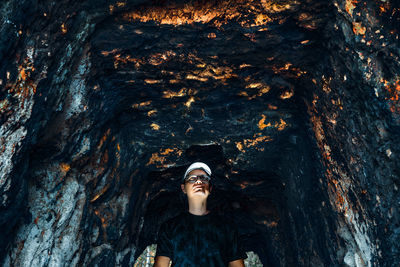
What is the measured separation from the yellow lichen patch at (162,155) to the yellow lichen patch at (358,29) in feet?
5.63

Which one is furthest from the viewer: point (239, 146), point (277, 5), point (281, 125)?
point (239, 146)

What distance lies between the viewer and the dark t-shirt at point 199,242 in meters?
2.05

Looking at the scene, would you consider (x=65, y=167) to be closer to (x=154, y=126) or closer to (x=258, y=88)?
(x=154, y=126)

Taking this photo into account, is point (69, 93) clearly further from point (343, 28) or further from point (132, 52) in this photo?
point (343, 28)

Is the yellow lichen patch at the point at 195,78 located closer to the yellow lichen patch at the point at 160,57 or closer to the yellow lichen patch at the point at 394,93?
the yellow lichen patch at the point at 160,57

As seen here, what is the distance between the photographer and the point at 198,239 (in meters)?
2.12

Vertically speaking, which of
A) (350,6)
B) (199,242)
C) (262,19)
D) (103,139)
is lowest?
(199,242)

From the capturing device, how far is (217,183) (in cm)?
325

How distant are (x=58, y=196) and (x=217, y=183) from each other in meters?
1.71

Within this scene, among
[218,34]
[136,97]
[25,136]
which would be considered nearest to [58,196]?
[25,136]

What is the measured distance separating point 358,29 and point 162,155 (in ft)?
6.08

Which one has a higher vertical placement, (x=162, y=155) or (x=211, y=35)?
(x=211, y=35)

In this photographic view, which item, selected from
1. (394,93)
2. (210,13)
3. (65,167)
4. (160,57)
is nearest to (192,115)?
(160,57)

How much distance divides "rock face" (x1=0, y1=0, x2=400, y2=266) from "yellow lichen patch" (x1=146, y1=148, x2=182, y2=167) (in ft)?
0.05
